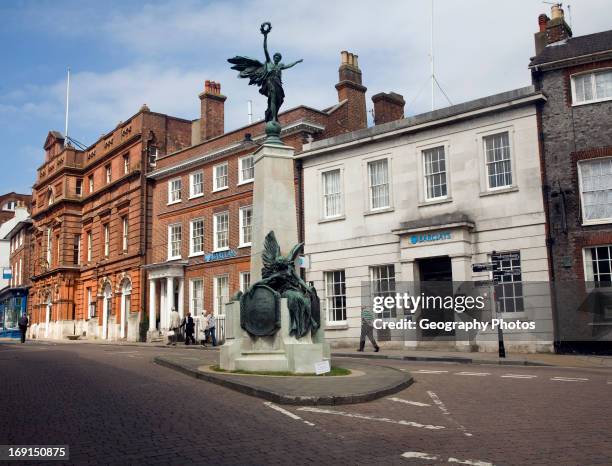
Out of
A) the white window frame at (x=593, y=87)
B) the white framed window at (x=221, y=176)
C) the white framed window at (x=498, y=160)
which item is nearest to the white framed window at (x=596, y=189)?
the white window frame at (x=593, y=87)

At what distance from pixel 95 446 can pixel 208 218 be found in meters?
26.9

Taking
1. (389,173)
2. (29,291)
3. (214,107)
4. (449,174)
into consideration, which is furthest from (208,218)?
(29,291)

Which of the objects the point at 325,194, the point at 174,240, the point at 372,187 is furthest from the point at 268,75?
the point at 174,240

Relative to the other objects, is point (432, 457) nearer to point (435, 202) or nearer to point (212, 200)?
point (435, 202)

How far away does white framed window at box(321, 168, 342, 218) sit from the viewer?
26359 mm

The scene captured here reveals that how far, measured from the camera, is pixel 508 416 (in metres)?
8.34

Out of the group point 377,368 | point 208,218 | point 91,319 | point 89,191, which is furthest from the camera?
point 89,191

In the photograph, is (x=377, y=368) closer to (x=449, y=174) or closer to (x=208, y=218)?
(x=449, y=174)

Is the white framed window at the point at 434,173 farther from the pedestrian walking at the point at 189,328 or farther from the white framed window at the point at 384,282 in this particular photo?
the pedestrian walking at the point at 189,328

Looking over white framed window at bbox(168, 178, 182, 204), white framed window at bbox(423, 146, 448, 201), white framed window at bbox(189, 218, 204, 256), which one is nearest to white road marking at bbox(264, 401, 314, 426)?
white framed window at bbox(423, 146, 448, 201)

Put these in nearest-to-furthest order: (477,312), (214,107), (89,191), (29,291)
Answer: (477,312)
(214,107)
(89,191)
(29,291)

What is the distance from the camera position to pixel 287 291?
12836 mm

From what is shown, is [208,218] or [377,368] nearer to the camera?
[377,368]

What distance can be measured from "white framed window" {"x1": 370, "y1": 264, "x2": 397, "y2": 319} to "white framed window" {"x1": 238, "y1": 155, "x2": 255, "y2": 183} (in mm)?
9251
